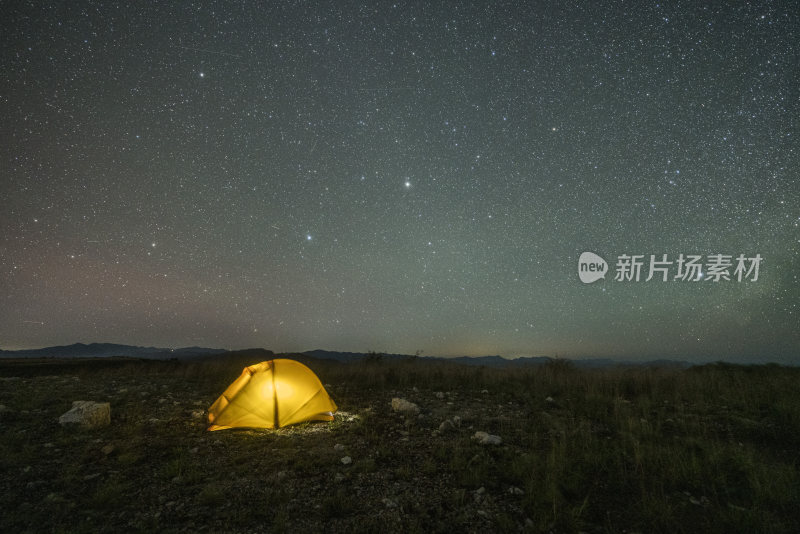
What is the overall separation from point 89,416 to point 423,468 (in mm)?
6475

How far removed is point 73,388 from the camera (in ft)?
33.5

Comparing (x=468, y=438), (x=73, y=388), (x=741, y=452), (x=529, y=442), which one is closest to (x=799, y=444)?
(x=741, y=452)

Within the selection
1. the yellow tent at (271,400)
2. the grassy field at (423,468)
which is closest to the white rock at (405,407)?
the grassy field at (423,468)

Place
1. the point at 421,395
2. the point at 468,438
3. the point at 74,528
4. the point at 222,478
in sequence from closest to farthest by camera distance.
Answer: the point at 74,528 → the point at 222,478 → the point at 468,438 → the point at 421,395

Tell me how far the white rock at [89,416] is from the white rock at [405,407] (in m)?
5.85

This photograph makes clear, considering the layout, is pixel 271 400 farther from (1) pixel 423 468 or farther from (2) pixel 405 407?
(1) pixel 423 468

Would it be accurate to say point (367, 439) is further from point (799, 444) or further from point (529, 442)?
point (799, 444)

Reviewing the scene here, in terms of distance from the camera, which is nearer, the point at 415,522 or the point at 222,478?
the point at 415,522

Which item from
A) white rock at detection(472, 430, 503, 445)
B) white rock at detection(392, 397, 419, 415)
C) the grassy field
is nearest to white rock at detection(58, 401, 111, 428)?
the grassy field

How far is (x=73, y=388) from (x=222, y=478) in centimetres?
888

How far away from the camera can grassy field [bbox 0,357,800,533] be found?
386 centimetres

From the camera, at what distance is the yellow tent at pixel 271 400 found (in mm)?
7066

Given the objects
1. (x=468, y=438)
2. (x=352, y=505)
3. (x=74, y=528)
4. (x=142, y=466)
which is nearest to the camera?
(x=74, y=528)

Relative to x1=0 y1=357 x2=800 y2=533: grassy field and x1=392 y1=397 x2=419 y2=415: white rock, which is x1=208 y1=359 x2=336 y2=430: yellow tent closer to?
x1=0 y1=357 x2=800 y2=533: grassy field
